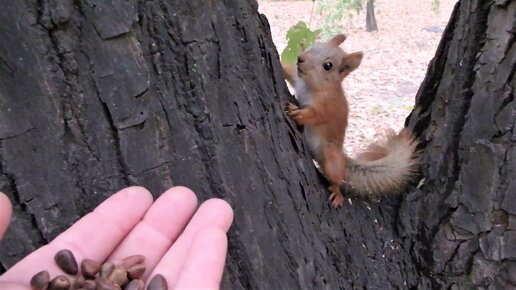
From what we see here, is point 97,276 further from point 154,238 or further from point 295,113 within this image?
point 295,113

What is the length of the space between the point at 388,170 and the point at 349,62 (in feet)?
1.61

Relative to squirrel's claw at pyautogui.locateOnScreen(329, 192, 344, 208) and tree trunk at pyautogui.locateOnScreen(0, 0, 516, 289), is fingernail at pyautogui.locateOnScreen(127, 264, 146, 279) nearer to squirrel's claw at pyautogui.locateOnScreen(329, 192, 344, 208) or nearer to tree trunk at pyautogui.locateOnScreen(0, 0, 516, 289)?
tree trunk at pyautogui.locateOnScreen(0, 0, 516, 289)

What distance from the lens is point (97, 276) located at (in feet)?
3.79

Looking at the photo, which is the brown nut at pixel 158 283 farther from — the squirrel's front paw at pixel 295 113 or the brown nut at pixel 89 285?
the squirrel's front paw at pixel 295 113

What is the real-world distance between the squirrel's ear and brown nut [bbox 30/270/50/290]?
52.6 inches

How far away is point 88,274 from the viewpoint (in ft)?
3.79

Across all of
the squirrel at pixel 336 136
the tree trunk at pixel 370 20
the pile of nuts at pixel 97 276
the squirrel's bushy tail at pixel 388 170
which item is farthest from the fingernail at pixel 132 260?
the tree trunk at pixel 370 20

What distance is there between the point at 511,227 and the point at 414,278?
0.29m

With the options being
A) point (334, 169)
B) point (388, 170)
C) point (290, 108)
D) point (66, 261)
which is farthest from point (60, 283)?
point (388, 170)

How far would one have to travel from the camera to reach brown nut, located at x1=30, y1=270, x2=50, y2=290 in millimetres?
1081

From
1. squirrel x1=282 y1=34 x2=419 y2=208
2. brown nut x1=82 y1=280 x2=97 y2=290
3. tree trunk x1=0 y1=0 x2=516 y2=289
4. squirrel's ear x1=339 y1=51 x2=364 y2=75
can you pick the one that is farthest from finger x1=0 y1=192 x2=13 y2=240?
squirrel's ear x1=339 y1=51 x2=364 y2=75

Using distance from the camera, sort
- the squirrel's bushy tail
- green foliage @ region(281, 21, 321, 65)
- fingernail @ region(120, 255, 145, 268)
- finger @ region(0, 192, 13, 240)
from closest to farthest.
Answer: finger @ region(0, 192, 13, 240) < fingernail @ region(120, 255, 145, 268) < the squirrel's bushy tail < green foliage @ region(281, 21, 321, 65)

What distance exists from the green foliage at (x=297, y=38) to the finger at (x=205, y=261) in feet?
3.01

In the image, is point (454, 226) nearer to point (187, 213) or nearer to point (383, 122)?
point (187, 213)
